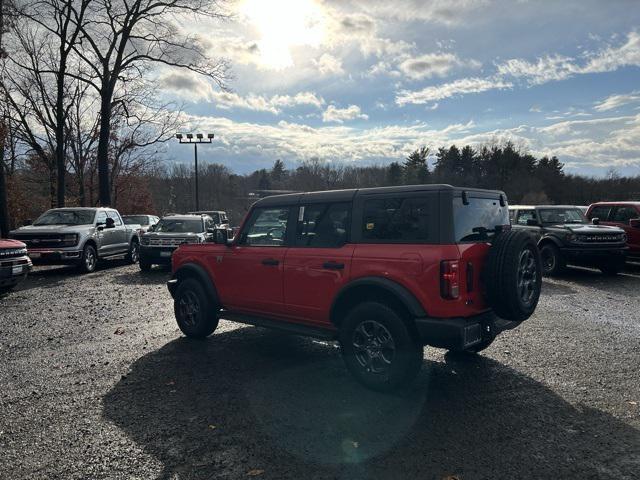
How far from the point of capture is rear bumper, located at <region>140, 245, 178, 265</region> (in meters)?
13.5

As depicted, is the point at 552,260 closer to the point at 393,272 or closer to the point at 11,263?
the point at 393,272

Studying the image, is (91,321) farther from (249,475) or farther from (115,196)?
(115,196)

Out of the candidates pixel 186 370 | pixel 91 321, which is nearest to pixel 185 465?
pixel 186 370

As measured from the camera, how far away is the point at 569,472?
3.06 metres

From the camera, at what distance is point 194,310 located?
6441 millimetres

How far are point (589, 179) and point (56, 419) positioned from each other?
80858mm

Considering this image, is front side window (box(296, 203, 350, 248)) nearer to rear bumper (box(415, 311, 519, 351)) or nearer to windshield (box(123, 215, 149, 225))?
rear bumper (box(415, 311, 519, 351))

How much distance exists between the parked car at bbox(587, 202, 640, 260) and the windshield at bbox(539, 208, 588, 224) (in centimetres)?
70

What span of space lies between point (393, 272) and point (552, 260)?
9738 millimetres

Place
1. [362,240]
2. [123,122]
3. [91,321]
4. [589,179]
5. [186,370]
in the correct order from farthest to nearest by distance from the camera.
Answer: [589,179] < [123,122] < [91,321] < [186,370] < [362,240]

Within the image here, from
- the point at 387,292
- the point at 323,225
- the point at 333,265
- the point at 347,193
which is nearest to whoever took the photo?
the point at 387,292

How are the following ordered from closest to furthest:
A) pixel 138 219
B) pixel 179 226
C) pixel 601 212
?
pixel 601 212 < pixel 179 226 < pixel 138 219

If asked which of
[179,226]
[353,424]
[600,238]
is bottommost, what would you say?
[353,424]

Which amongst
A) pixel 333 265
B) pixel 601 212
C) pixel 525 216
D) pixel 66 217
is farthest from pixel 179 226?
pixel 601 212
